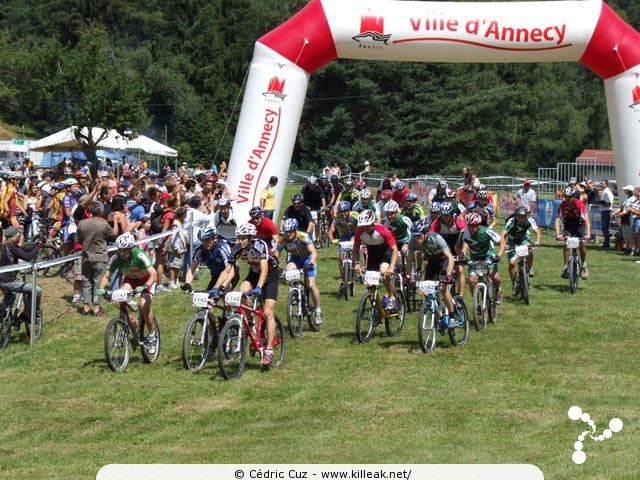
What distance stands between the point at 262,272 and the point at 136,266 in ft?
5.30

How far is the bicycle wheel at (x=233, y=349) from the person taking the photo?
11.9 m

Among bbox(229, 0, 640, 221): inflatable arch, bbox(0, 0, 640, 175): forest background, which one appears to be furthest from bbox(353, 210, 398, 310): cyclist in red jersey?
bbox(0, 0, 640, 175): forest background

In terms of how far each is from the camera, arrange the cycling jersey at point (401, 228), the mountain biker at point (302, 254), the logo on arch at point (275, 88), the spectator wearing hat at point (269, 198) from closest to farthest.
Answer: the mountain biker at point (302, 254) < the cycling jersey at point (401, 228) < the spectator wearing hat at point (269, 198) < the logo on arch at point (275, 88)

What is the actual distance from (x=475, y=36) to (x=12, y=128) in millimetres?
55161

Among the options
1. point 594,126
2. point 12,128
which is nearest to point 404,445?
point 12,128

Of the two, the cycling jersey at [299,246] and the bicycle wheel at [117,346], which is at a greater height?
the cycling jersey at [299,246]

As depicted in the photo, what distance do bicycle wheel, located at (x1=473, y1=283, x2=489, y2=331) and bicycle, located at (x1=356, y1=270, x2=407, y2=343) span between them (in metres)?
1.10

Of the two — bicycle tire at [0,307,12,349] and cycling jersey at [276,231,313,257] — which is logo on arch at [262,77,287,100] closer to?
cycling jersey at [276,231,313,257]

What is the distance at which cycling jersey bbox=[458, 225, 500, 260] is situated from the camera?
1527 cm

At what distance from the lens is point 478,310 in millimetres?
15445

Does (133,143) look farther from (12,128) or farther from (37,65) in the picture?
(12,128)

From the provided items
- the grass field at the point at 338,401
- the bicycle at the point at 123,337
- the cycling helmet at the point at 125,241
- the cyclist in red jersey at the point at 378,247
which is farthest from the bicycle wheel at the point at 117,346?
the cyclist in red jersey at the point at 378,247

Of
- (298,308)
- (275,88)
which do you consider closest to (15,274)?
(298,308)

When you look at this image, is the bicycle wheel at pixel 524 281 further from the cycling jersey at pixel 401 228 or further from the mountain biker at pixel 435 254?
the mountain biker at pixel 435 254
